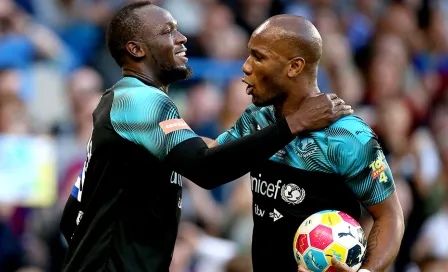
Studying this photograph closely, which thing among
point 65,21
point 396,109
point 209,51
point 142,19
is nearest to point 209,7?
point 209,51

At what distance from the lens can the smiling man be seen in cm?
526

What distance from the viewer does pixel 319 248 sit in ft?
16.8

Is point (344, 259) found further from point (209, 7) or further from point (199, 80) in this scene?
point (209, 7)

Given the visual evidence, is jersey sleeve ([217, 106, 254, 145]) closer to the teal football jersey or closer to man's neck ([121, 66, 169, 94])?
the teal football jersey

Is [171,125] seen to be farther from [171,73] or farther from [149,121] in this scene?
[171,73]

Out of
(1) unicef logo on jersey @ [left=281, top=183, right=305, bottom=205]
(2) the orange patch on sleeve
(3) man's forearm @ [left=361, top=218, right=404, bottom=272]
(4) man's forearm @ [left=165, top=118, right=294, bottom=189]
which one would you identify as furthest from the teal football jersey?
(2) the orange patch on sleeve

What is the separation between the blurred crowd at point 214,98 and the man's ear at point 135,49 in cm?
274

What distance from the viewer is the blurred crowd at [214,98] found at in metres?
8.98

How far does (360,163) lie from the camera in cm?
529

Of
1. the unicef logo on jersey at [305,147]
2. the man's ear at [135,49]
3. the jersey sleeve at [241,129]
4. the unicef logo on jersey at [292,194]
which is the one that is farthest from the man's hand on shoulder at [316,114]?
the man's ear at [135,49]

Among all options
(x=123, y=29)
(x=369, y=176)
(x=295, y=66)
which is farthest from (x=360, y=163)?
(x=123, y=29)

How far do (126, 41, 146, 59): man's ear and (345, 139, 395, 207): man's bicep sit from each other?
132 cm

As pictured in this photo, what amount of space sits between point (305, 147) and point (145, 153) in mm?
863

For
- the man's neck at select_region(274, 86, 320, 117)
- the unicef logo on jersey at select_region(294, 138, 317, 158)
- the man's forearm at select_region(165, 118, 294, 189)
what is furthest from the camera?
the man's neck at select_region(274, 86, 320, 117)
